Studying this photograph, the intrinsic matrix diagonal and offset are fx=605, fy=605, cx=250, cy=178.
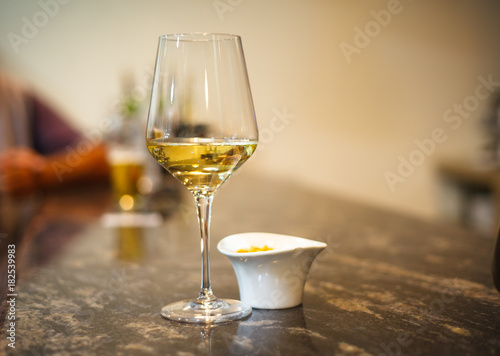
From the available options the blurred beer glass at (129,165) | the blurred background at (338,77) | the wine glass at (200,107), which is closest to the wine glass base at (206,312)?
the wine glass at (200,107)

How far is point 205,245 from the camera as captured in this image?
0.69 metres

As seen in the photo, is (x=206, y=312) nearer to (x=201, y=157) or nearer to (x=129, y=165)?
(x=201, y=157)

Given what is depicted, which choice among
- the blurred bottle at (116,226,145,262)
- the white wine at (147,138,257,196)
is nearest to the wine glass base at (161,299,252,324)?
the white wine at (147,138,257,196)

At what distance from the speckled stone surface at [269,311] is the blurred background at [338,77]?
8.90 feet

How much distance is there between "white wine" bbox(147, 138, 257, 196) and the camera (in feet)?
2.22

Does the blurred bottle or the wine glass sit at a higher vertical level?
the wine glass

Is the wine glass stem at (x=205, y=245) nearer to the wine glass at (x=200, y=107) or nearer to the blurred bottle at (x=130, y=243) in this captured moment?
the wine glass at (x=200, y=107)

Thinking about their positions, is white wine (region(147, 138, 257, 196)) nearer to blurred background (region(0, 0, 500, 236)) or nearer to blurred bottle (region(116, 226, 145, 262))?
blurred bottle (region(116, 226, 145, 262))

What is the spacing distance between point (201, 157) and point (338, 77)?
417 cm

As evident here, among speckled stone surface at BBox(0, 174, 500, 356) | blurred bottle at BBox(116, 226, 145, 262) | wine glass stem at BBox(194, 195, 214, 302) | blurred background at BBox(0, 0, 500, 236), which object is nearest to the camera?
speckled stone surface at BBox(0, 174, 500, 356)

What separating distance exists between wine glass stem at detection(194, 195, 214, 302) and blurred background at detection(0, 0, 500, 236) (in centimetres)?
329

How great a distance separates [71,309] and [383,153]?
4338 mm

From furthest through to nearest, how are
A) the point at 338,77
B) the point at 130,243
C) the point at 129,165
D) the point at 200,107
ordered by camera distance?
the point at 338,77, the point at 129,165, the point at 130,243, the point at 200,107

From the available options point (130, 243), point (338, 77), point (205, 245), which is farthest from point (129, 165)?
point (338, 77)
